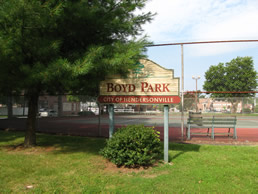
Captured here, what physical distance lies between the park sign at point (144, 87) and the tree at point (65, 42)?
29 cm

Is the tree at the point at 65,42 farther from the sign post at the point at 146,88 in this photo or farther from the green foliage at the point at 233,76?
the green foliage at the point at 233,76

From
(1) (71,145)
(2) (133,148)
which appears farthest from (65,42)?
(2) (133,148)

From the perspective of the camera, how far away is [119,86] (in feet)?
18.8

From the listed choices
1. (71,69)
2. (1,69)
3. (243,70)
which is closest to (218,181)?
(71,69)

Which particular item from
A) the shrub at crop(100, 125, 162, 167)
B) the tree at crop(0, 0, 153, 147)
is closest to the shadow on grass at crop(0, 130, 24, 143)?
the tree at crop(0, 0, 153, 147)

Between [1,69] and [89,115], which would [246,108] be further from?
[1,69]

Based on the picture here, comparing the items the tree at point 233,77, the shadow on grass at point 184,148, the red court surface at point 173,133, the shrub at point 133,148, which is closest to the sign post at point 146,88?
the shrub at point 133,148

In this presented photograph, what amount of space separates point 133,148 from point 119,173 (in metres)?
0.62

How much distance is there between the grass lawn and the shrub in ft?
0.70

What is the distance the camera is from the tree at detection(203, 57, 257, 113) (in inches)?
1764

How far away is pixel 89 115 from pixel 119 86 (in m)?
15.7

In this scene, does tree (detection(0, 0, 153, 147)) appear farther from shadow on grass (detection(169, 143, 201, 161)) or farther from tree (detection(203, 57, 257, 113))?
tree (detection(203, 57, 257, 113))

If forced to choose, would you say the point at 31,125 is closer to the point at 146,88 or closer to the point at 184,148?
the point at 146,88

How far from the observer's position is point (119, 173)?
450 centimetres
